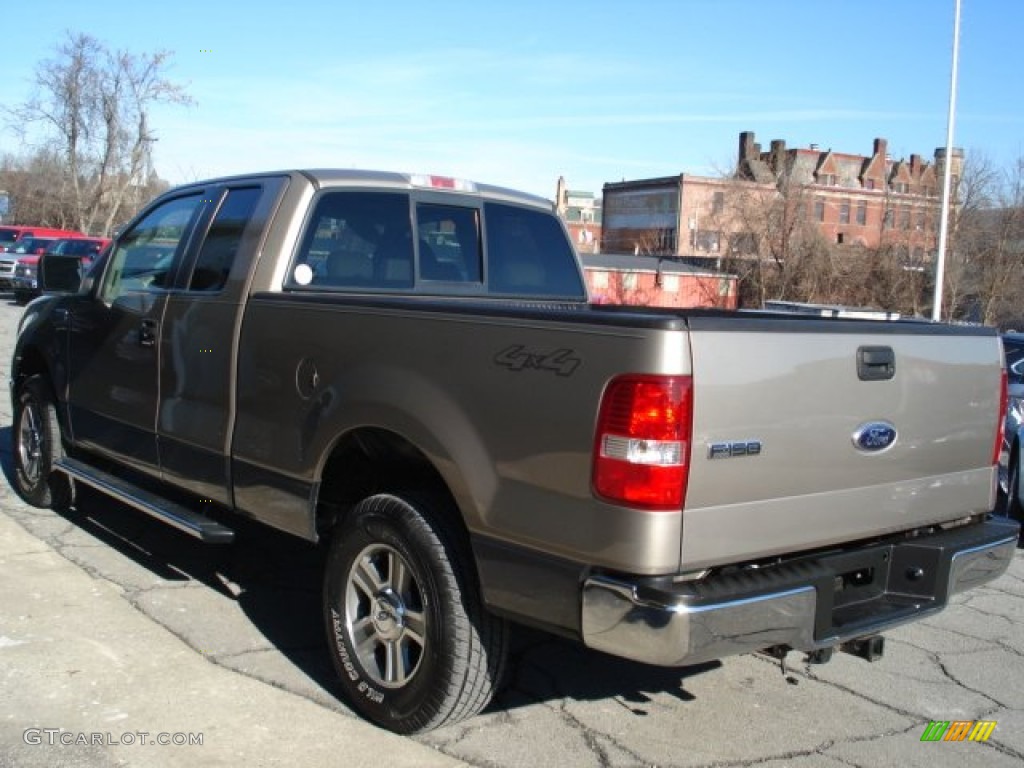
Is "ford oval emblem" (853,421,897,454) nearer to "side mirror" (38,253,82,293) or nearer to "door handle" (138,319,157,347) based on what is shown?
"door handle" (138,319,157,347)

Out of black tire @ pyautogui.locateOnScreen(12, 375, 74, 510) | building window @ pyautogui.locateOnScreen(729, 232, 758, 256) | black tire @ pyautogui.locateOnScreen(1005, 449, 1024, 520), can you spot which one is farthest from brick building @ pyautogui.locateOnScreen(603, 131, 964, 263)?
black tire @ pyautogui.locateOnScreen(12, 375, 74, 510)

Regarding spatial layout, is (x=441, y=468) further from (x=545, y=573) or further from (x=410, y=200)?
(x=410, y=200)

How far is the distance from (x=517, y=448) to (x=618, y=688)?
156 cm

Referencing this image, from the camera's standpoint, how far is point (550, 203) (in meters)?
5.66

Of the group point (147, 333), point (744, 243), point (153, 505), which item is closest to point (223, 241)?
point (147, 333)

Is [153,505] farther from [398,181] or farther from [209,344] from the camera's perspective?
[398,181]

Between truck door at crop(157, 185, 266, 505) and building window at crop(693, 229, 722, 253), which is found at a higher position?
building window at crop(693, 229, 722, 253)

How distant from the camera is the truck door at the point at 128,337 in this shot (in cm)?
489

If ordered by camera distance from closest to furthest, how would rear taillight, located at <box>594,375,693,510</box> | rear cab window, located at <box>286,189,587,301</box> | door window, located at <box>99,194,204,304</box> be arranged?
rear taillight, located at <box>594,375,693,510</box> → rear cab window, located at <box>286,189,587,301</box> → door window, located at <box>99,194,204,304</box>

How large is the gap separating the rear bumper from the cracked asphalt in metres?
0.50

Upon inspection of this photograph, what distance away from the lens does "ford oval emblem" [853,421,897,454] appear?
3244 mm

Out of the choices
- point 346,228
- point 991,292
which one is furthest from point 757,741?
point 991,292

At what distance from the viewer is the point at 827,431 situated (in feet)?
10.3

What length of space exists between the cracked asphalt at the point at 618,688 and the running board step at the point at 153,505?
1.53ft
